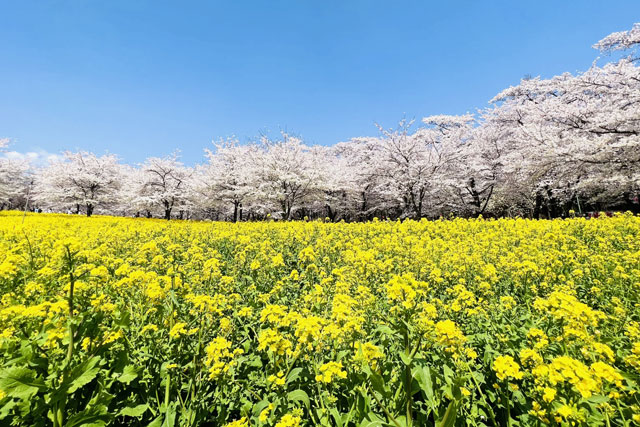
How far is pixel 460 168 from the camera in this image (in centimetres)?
2666

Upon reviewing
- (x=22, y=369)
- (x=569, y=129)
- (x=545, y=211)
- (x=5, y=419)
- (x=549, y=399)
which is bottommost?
(x=5, y=419)

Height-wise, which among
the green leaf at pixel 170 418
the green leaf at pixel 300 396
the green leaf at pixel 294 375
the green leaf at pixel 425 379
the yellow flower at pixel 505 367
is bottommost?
the green leaf at pixel 170 418

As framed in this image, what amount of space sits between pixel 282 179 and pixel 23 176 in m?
61.8

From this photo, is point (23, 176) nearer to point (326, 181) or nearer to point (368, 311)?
point (326, 181)

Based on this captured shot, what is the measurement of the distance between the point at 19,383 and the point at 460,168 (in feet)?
97.4

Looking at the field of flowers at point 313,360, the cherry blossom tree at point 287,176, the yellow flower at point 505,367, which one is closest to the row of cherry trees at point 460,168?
the cherry blossom tree at point 287,176

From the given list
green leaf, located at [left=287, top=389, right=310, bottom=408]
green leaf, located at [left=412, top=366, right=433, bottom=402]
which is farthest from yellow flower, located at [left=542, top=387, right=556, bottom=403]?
green leaf, located at [left=287, top=389, right=310, bottom=408]

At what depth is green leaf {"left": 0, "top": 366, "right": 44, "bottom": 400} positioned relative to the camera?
1468 mm

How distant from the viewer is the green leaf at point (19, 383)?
1.47 metres

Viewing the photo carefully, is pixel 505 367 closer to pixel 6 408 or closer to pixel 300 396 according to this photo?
pixel 300 396

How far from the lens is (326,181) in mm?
28062

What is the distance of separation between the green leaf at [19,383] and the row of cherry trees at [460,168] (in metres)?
9.38

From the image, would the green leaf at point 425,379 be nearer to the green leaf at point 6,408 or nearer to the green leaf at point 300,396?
the green leaf at point 300,396

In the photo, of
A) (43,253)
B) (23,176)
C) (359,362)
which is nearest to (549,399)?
(359,362)
